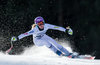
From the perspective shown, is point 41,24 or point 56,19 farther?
point 56,19

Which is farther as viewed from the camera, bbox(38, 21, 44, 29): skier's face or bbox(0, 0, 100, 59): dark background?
bbox(0, 0, 100, 59): dark background

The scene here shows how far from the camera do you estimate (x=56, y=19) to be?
15.1 meters

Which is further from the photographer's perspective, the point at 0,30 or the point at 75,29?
the point at 75,29

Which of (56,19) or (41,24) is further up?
(56,19)

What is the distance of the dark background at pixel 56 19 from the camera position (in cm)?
1263

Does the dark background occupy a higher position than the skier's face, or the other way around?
the dark background

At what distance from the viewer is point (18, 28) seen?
12820 millimetres

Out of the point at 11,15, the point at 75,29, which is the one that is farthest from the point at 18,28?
the point at 75,29

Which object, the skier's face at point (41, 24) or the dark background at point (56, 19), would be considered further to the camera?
the dark background at point (56, 19)

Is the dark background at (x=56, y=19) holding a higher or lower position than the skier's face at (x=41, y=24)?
higher

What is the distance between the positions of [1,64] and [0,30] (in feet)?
24.9

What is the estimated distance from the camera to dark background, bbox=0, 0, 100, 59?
12.6 metres

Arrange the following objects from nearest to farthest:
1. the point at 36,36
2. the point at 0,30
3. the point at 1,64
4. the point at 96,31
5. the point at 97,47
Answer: the point at 1,64 → the point at 36,36 → the point at 0,30 → the point at 97,47 → the point at 96,31

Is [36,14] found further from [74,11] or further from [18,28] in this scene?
[74,11]
